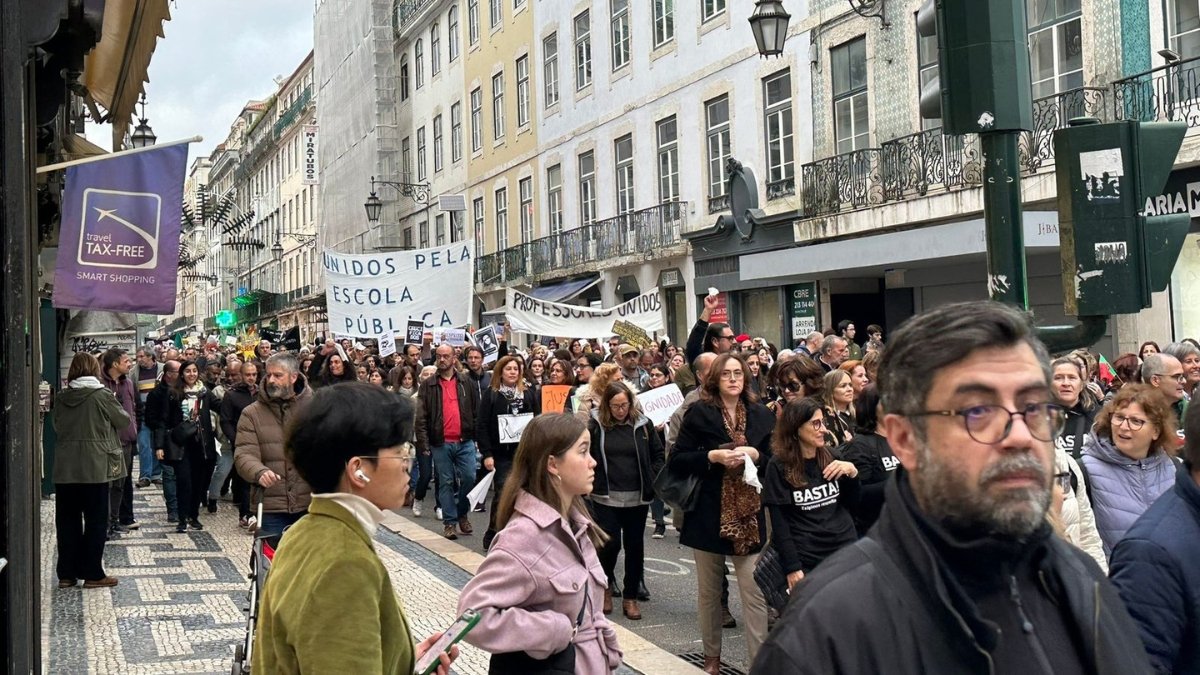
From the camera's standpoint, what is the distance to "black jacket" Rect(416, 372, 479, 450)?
11.9m

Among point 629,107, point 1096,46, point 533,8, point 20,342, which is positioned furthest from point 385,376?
point 533,8

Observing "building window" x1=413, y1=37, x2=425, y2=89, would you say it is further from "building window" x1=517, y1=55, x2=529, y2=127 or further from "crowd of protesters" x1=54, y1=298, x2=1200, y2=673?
"crowd of protesters" x1=54, y1=298, x2=1200, y2=673

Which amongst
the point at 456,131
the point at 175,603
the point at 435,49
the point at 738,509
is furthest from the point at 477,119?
the point at 738,509

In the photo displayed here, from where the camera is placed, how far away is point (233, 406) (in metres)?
11.5

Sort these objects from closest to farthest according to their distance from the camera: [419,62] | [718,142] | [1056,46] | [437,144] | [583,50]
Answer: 1. [1056,46]
2. [718,142]
3. [583,50]
4. [437,144]
5. [419,62]

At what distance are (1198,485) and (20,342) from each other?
12.6 ft

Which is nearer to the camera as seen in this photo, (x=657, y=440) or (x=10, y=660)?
(x=10, y=660)

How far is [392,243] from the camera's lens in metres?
47.7

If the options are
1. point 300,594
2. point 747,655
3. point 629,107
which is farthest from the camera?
point 629,107

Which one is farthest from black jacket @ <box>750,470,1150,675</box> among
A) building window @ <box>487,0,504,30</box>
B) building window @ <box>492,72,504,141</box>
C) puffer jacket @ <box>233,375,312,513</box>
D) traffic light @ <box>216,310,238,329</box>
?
traffic light @ <box>216,310,238,329</box>

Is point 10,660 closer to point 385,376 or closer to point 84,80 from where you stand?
point 84,80

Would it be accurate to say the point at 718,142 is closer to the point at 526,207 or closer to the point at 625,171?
the point at 625,171

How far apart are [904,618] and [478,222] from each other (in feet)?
127

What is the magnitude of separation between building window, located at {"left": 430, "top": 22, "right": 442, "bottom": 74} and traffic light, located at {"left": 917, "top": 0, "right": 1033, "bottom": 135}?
41.1 m
